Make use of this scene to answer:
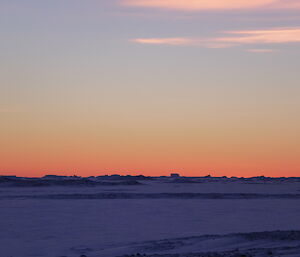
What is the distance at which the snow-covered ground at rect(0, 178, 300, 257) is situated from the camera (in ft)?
50.9

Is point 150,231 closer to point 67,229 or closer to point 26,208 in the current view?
point 67,229

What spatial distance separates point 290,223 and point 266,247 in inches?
288

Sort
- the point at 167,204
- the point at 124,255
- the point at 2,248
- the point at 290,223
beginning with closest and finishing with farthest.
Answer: the point at 124,255 < the point at 2,248 < the point at 290,223 < the point at 167,204

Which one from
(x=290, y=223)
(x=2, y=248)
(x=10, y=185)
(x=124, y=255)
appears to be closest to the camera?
(x=124, y=255)

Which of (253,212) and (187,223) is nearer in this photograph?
(187,223)

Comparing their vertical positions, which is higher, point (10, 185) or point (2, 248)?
point (10, 185)

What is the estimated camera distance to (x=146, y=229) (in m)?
20.3

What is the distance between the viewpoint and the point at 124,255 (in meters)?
14.6

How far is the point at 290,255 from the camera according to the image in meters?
13.1

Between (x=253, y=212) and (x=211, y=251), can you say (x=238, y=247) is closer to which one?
(x=211, y=251)

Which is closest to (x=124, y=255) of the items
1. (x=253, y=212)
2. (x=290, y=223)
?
(x=290, y=223)

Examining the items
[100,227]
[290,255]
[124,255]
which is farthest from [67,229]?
[290,255]

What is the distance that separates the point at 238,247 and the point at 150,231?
511cm

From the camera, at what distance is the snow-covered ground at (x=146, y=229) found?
50.9 feet
